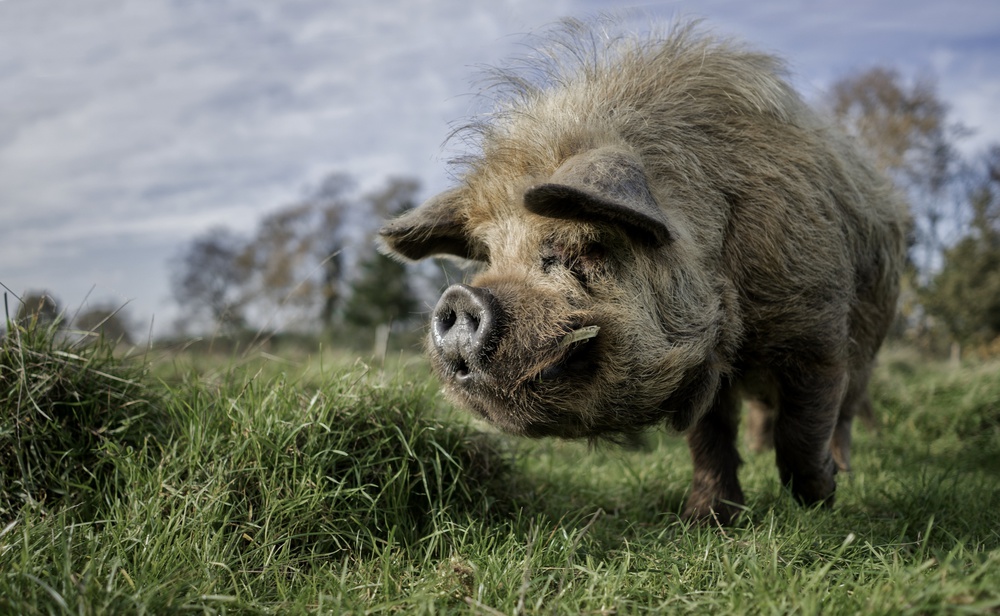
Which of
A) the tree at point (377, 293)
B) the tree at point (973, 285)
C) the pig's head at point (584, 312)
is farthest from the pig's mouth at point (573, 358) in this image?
the tree at point (377, 293)

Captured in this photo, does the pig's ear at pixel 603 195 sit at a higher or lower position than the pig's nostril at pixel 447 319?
higher

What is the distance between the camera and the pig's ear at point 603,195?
2531 mm

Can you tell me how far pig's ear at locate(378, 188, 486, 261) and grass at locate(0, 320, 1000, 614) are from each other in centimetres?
65

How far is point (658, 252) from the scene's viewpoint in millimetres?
2801

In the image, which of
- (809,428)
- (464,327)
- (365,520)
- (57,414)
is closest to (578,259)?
(464,327)

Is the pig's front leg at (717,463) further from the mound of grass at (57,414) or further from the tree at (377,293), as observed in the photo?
the tree at (377,293)

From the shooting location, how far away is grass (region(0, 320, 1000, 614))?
7.39 ft

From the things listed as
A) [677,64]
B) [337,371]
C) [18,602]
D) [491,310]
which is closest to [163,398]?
[337,371]

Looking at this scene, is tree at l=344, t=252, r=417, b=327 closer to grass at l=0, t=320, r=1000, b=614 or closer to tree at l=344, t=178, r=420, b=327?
tree at l=344, t=178, r=420, b=327

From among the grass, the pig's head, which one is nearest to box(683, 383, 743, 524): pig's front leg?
the grass

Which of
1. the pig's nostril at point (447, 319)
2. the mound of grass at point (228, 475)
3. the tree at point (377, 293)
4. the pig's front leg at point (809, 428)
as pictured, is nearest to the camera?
the mound of grass at point (228, 475)

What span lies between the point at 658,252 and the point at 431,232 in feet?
3.70

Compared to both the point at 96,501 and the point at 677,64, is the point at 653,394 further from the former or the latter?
the point at 96,501

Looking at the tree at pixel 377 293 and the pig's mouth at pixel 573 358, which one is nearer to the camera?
the pig's mouth at pixel 573 358
